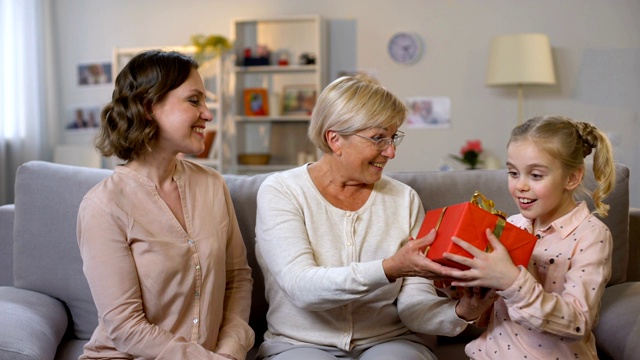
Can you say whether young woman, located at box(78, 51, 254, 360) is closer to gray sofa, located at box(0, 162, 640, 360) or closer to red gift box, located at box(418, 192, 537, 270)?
gray sofa, located at box(0, 162, 640, 360)

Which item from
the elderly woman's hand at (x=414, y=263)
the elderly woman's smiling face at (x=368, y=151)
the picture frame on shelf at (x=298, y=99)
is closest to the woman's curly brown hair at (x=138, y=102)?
the elderly woman's smiling face at (x=368, y=151)

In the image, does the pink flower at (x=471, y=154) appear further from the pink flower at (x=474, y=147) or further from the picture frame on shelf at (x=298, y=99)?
the picture frame on shelf at (x=298, y=99)

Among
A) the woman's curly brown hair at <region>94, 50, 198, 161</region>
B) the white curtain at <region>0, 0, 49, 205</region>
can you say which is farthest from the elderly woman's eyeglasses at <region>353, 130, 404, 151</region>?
the white curtain at <region>0, 0, 49, 205</region>

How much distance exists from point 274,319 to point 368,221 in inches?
14.0

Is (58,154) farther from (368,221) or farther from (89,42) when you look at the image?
(368,221)

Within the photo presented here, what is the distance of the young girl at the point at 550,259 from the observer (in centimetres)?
144

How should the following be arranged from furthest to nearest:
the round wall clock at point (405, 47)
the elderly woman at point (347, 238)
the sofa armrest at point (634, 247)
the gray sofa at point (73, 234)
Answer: the round wall clock at point (405, 47), the sofa armrest at point (634, 247), the gray sofa at point (73, 234), the elderly woman at point (347, 238)

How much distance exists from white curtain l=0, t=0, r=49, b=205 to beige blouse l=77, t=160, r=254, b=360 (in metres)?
3.86

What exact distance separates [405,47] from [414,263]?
4.24 metres

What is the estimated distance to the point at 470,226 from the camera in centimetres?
145

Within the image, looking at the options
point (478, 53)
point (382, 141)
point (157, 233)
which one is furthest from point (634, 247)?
point (478, 53)

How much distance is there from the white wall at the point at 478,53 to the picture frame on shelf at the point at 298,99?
45 cm

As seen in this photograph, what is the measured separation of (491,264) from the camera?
1440mm

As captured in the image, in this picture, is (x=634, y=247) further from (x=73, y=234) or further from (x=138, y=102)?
(x=73, y=234)
